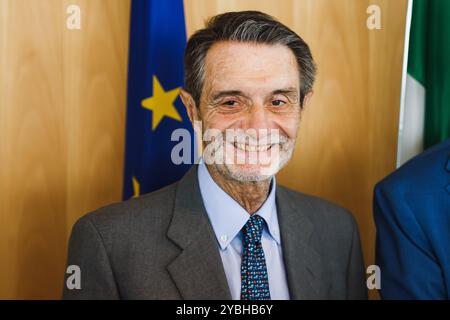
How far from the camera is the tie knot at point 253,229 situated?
1544 mm

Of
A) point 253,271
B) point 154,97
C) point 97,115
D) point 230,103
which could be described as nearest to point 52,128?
point 97,115

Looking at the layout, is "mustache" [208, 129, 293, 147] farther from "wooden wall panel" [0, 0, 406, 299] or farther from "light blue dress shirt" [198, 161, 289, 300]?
"wooden wall panel" [0, 0, 406, 299]

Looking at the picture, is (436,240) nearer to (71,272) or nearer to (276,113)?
(276,113)

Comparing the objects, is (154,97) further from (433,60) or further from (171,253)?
(433,60)

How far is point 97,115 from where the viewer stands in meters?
1.97

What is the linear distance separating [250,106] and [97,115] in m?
0.65

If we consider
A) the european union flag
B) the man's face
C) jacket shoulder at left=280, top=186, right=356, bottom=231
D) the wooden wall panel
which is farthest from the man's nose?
the wooden wall panel

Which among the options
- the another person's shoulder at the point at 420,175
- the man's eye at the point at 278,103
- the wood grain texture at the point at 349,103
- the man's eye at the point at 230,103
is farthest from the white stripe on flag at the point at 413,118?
the man's eye at the point at 230,103

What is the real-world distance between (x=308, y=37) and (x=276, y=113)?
0.65 metres

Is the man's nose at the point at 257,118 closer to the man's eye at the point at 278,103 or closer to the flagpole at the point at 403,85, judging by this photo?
the man's eye at the point at 278,103

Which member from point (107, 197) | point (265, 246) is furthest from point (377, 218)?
point (107, 197)

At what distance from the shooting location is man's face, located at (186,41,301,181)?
4.98 ft

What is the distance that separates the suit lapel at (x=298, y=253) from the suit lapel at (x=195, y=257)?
0.62ft

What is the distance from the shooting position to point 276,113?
5.07ft
